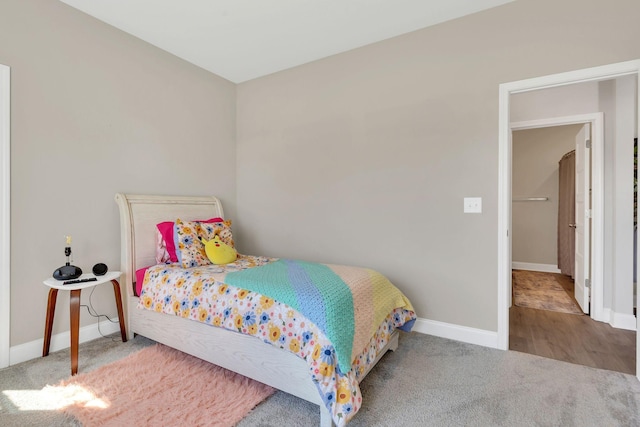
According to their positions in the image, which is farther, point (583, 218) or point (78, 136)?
point (583, 218)

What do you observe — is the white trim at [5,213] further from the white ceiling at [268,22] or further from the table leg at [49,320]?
the white ceiling at [268,22]

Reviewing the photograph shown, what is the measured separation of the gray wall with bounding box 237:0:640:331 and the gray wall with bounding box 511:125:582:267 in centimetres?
370

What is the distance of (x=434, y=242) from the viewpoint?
2.65 metres

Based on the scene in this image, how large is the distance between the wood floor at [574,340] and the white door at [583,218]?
1.16 feet

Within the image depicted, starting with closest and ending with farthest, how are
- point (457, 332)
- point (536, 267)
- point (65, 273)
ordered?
point (65, 273) → point (457, 332) → point (536, 267)

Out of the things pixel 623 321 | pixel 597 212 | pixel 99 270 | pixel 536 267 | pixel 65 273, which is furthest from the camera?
pixel 536 267

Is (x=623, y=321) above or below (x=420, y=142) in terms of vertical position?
below

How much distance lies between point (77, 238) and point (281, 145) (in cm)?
210

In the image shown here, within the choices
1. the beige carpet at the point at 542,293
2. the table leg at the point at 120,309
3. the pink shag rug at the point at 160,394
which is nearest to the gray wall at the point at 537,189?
the beige carpet at the point at 542,293

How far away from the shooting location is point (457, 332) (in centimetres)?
255

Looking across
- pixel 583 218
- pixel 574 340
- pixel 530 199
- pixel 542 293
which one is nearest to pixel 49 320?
pixel 574 340

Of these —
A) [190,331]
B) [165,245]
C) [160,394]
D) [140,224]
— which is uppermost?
[140,224]

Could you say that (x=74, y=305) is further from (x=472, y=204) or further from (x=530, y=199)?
(x=530, y=199)

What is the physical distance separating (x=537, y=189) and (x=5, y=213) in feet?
23.0
